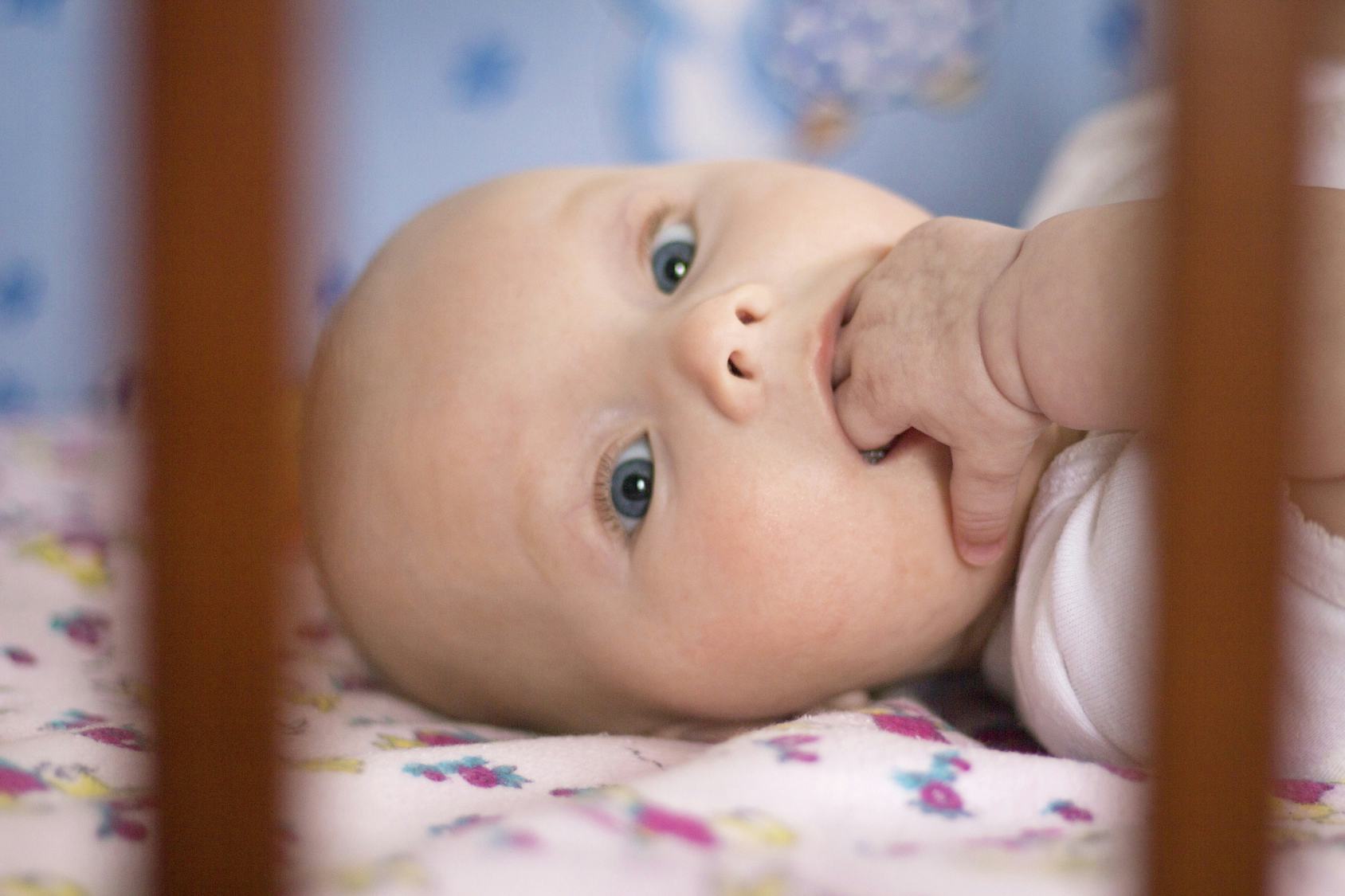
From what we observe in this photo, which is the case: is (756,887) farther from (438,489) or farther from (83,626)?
(83,626)

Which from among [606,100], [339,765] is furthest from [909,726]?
[606,100]

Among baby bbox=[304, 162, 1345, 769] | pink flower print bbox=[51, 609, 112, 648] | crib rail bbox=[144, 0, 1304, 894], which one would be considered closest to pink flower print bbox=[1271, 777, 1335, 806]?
baby bbox=[304, 162, 1345, 769]

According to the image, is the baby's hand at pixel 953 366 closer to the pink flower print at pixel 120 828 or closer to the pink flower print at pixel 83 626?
the pink flower print at pixel 120 828

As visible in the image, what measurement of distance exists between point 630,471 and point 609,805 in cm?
33

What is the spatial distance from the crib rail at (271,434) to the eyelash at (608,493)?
48 cm

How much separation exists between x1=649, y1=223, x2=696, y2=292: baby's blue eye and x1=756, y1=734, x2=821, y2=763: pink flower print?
14.4 inches

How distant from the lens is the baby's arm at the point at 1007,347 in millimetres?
597

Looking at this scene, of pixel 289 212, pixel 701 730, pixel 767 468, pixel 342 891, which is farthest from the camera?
pixel 701 730

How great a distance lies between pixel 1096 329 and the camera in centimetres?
61

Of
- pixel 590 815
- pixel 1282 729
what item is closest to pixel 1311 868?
pixel 1282 729

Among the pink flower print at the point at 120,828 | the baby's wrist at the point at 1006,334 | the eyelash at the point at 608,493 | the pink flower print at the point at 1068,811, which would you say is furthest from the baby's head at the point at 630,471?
the pink flower print at the point at 120,828

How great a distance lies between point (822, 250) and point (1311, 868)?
19.6 inches

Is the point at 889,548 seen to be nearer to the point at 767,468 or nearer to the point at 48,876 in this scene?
the point at 767,468

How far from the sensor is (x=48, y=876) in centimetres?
49
